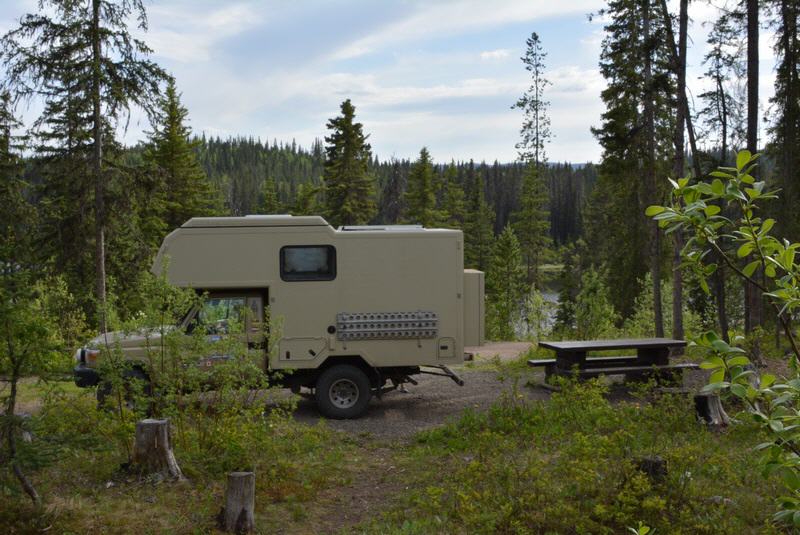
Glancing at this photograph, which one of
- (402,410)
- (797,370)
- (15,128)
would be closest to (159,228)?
(15,128)

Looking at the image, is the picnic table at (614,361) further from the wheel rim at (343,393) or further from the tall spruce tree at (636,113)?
the tall spruce tree at (636,113)

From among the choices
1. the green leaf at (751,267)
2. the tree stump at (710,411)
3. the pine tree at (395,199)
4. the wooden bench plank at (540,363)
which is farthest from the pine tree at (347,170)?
the green leaf at (751,267)

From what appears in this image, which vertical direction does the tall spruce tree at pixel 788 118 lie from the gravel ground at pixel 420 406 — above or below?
above

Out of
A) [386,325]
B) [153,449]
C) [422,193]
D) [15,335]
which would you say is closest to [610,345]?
[386,325]

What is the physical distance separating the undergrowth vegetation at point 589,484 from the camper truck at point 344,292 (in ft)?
6.47

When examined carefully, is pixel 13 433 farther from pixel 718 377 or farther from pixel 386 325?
pixel 386 325

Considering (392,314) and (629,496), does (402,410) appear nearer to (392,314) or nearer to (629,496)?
(392,314)

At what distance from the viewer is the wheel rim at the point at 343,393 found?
34.7 ft

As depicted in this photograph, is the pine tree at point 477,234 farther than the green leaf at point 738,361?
Yes

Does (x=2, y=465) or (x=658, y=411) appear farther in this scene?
(x=658, y=411)

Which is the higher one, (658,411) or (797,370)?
(797,370)

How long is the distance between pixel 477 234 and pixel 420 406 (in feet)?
144

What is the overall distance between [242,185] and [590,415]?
111m

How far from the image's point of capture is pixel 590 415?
9.41 meters
